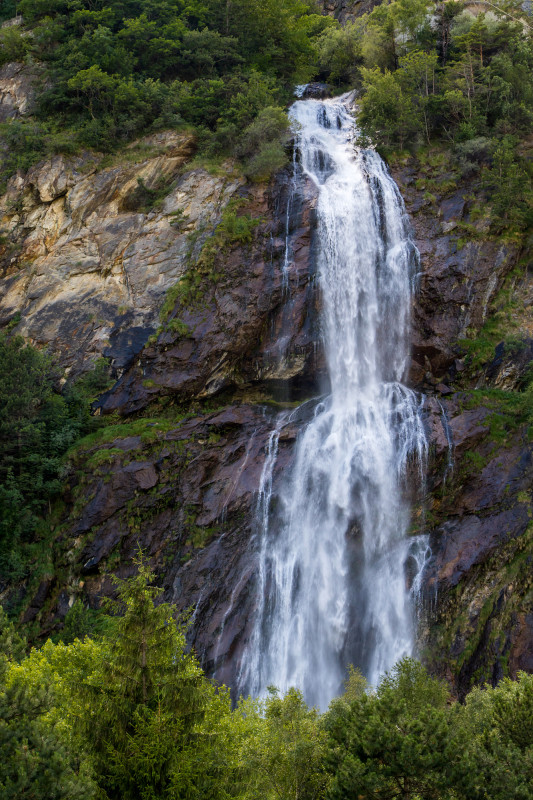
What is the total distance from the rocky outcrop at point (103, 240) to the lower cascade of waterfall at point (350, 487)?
7.44 meters

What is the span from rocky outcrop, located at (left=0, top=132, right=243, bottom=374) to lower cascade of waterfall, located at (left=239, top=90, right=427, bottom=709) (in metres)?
7.44

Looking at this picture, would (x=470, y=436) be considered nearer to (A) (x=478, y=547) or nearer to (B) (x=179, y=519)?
(A) (x=478, y=547)

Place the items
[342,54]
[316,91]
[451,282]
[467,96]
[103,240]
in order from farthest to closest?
[342,54] < [316,91] < [467,96] < [103,240] < [451,282]

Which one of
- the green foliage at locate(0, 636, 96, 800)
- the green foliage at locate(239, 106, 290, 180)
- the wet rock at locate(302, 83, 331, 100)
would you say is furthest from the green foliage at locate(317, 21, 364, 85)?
the green foliage at locate(0, 636, 96, 800)

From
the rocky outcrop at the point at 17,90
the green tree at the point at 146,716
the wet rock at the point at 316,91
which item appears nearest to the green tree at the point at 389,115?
the wet rock at the point at 316,91

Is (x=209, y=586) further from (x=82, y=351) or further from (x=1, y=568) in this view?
(x=82, y=351)

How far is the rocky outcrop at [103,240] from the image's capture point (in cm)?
2767

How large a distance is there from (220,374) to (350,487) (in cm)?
851

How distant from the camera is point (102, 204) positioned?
3103 centimetres

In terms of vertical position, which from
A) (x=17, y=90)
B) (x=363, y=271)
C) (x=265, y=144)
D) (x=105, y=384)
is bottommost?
(x=105, y=384)

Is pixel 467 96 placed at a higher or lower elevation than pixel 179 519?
higher

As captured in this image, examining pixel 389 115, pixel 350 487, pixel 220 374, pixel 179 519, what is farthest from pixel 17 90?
pixel 350 487

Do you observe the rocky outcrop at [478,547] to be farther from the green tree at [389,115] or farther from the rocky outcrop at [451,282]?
the green tree at [389,115]

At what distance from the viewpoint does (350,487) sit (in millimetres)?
22359
